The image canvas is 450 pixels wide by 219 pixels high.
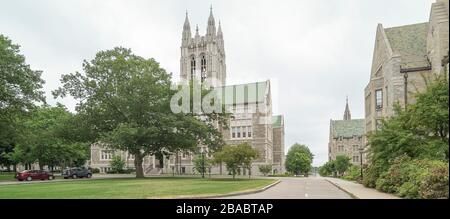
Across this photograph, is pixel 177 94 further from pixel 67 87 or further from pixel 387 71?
pixel 387 71

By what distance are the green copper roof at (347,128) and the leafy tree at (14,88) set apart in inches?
3211

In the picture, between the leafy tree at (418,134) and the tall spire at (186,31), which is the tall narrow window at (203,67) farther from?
the leafy tree at (418,134)

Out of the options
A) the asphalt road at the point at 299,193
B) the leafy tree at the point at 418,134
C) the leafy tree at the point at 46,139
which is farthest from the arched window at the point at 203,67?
the asphalt road at the point at 299,193

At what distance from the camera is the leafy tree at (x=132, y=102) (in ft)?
151

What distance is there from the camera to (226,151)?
4403 cm

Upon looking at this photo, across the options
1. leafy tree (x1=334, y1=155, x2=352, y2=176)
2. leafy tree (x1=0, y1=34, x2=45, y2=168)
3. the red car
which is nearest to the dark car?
the red car

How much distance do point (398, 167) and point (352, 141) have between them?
276 ft

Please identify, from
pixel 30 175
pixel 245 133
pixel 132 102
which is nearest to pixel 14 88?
pixel 30 175

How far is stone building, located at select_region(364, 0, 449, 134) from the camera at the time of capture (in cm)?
3462

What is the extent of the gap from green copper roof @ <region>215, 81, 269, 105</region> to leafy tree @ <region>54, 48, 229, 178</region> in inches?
1340

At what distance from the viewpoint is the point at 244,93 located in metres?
84.9

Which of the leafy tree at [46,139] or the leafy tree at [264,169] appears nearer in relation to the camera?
the leafy tree at [46,139]

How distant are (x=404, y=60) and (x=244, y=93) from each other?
46308mm
